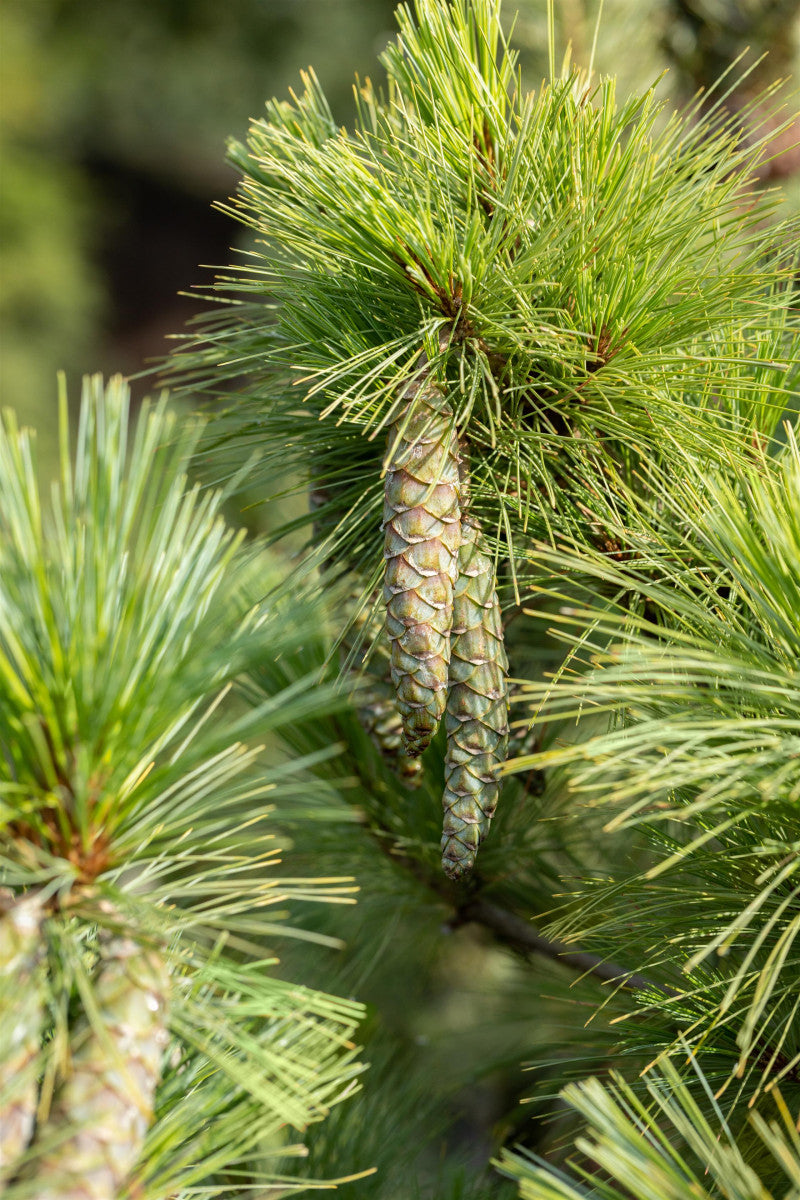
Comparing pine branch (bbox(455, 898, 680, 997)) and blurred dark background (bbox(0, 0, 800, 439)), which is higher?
blurred dark background (bbox(0, 0, 800, 439))

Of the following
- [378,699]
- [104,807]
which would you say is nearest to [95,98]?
[378,699]

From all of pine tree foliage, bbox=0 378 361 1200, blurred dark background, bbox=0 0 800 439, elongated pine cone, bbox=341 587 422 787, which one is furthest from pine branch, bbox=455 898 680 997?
blurred dark background, bbox=0 0 800 439

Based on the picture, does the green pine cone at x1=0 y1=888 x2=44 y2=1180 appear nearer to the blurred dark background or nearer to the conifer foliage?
the conifer foliage

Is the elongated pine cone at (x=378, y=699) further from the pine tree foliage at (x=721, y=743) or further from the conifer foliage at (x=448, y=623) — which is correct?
the pine tree foliage at (x=721, y=743)

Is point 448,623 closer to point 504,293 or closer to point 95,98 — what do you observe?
point 504,293

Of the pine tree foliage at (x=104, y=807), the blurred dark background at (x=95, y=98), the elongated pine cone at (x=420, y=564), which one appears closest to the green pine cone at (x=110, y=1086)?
the pine tree foliage at (x=104, y=807)
